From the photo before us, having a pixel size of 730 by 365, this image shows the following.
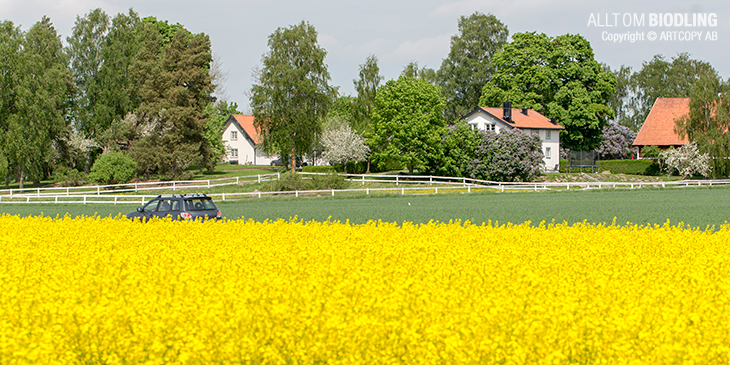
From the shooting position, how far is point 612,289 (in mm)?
7484

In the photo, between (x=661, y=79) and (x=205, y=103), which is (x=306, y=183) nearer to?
(x=205, y=103)

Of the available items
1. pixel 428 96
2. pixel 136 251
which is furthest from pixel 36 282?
pixel 428 96

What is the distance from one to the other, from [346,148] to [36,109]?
31806 millimetres

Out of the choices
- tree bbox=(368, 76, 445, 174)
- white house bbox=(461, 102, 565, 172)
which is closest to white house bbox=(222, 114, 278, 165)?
white house bbox=(461, 102, 565, 172)

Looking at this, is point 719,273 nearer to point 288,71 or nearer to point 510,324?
point 510,324

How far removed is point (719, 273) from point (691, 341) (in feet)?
11.9

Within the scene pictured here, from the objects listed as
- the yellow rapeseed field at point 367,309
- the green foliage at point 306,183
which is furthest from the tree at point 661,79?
the yellow rapeseed field at point 367,309

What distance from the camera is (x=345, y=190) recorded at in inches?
1945

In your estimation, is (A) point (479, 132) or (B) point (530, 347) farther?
(A) point (479, 132)

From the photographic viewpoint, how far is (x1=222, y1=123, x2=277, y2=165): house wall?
104250mm

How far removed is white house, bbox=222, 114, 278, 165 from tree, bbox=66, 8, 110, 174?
35.6 metres

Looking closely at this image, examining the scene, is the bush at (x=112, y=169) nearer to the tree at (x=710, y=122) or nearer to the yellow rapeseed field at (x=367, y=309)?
the yellow rapeseed field at (x=367, y=309)

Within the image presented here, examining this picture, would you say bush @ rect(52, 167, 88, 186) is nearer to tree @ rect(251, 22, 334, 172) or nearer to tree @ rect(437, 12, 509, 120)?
tree @ rect(251, 22, 334, 172)

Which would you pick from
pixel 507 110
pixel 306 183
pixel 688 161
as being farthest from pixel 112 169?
pixel 688 161
